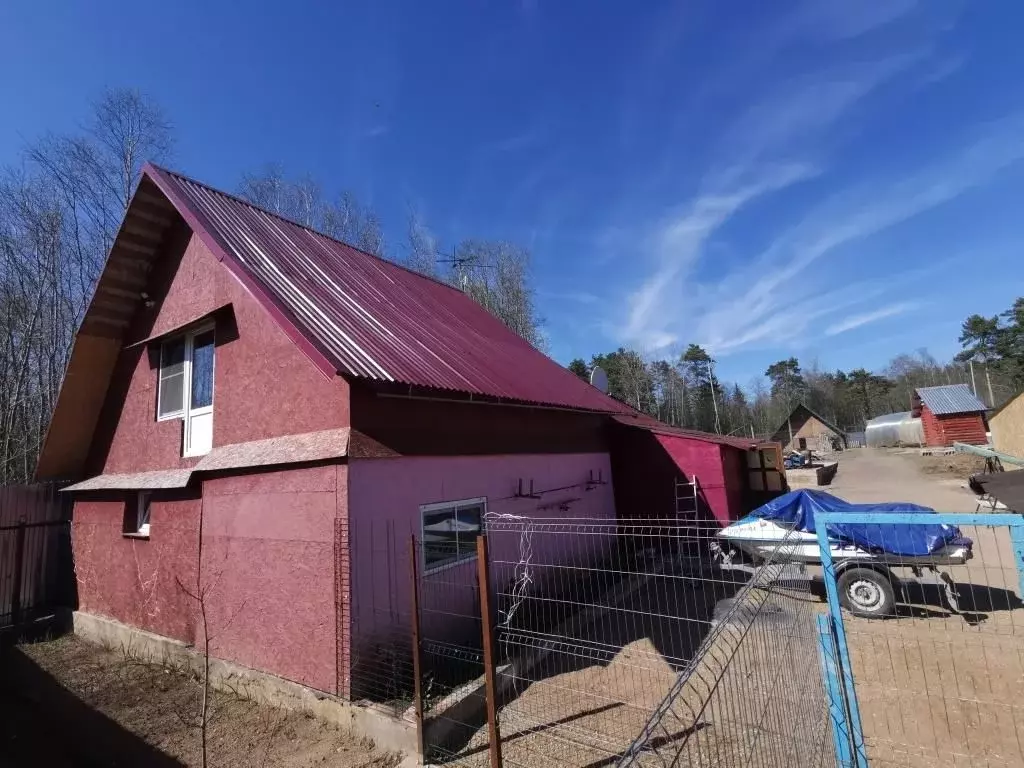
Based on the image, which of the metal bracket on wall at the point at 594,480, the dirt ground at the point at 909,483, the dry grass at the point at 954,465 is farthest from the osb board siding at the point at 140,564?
the dry grass at the point at 954,465

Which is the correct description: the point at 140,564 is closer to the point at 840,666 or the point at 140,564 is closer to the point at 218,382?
the point at 218,382

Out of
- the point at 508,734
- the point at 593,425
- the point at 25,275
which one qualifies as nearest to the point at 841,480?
the point at 593,425

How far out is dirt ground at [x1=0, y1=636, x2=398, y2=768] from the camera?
5008 millimetres

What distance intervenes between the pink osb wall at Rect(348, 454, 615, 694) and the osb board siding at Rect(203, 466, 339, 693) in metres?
0.28

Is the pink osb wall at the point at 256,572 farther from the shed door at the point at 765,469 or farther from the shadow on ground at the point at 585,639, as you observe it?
the shed door at the point at 765,469

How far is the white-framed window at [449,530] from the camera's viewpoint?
666 centimetres

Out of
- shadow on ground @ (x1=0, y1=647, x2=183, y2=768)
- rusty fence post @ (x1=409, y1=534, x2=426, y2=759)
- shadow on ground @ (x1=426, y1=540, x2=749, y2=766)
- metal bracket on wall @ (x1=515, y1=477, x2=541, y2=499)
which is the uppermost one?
metal bracket on wall @ (x1=515, y1=477, x2=541, y2=499)

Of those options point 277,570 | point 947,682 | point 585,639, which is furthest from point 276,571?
point 947,682

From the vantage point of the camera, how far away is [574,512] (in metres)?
10.7

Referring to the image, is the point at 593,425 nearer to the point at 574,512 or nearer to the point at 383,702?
the point at 574,512

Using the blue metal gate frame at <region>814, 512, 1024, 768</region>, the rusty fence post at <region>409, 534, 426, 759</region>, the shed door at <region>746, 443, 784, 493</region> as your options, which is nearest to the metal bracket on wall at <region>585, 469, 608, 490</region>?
the shed door at <region>746, 443, 784, 493</region>

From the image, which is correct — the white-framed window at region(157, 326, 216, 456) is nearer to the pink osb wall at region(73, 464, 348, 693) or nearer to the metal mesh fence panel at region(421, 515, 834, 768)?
the pink osb wall at region(73, 464, 348, 693)

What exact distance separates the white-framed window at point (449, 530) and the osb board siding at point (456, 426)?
0.75 meters

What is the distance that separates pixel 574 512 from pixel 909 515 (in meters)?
7.73
